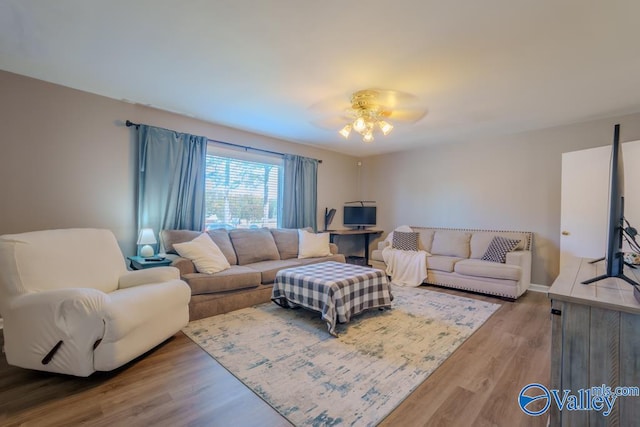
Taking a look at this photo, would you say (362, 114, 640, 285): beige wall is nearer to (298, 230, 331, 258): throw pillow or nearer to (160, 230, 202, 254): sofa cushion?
(298, 230, 331, 258): throw pillow

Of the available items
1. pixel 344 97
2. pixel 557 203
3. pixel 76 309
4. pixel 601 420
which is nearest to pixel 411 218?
pixel 557 203

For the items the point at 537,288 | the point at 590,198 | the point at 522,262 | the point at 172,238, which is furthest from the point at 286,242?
the point at 590,198

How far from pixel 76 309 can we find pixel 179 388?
2.66 ft

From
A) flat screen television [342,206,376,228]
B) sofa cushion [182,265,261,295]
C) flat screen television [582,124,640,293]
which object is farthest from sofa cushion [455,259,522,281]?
sofa cushion [182,265,261,295]

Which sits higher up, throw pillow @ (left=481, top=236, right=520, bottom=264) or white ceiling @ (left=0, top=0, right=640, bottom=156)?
white ceiling @ (left=0, top=0, right=640, bottom=156)

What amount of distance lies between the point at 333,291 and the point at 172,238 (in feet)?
6.73

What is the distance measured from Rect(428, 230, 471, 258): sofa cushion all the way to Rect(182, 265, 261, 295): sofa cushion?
9.93 ft

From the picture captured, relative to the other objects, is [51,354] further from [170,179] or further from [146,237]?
[170,179]

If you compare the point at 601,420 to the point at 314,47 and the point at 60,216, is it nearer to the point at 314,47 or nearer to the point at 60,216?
the point at 314,47

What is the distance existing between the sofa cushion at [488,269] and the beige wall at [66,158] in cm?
432

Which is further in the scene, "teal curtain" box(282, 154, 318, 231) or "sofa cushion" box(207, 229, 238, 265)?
"teal curtain" box(282, 154, 318, 231)

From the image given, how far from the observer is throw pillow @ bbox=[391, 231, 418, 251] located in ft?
15.5

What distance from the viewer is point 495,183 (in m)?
4.48

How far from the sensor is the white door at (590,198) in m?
3.14
